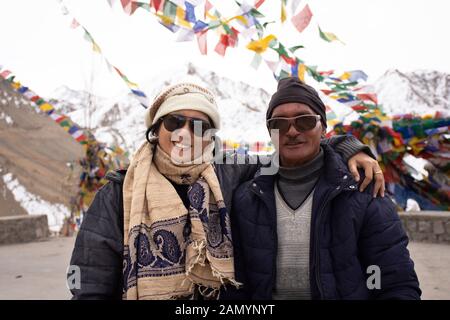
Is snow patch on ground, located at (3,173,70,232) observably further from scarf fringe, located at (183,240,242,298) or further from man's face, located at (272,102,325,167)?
man's face, located at (272,102,325,167)

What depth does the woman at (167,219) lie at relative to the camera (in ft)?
4.94

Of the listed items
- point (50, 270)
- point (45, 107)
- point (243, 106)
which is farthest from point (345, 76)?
point (243, 106)

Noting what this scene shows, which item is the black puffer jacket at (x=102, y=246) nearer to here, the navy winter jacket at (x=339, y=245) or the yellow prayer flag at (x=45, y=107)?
the navy winter jacket at (x=339, y=245)

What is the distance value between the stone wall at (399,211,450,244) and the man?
6694 millimetres

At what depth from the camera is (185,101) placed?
1648 millimetres

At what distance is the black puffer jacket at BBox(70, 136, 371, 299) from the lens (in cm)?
147

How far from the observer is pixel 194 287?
5.20 feet

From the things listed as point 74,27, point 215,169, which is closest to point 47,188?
point 74,27

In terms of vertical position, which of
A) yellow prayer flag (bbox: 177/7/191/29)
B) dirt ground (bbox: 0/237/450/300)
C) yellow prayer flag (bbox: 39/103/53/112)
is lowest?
dirt ground (bbox: 0/237/450/300)

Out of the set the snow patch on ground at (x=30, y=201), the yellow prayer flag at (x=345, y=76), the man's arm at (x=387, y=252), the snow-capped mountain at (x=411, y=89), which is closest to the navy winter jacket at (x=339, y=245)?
the man's arm at (x=387, y=252)

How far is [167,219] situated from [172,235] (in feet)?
0.20

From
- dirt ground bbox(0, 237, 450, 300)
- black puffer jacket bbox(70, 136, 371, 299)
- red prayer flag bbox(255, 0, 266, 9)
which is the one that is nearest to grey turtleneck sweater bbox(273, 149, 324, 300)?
black puffer jacket bbox(70, 136, 371, 299)

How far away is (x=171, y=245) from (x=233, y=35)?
2.91 metres
